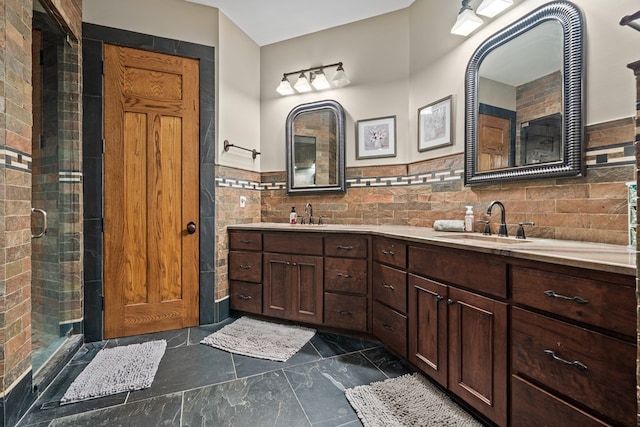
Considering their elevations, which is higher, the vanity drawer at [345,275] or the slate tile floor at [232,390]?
the vanity drawer at [345,275]

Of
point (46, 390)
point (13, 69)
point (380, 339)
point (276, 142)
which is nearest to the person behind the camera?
point (13, 69)

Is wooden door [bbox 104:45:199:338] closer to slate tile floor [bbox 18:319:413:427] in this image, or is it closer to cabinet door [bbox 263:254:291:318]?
slate tile floor [bbox 18:319:413:427]

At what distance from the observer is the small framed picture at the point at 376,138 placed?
2.70m

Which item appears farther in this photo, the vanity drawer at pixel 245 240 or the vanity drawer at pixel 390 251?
the vanity drawer at pixel 245 240

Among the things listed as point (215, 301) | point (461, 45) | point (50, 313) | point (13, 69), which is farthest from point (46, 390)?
point (461, 45)

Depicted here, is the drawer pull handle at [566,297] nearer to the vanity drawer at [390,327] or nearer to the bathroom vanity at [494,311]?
the bathroom vanity at [494,311]

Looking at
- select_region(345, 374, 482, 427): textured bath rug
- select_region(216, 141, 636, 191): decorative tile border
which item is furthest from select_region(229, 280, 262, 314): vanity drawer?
select_region(345, 374, 482, 427): textured bath rug

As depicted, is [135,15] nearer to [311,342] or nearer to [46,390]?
[46,390]

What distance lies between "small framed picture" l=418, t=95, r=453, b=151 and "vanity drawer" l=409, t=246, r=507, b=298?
3.58 ft

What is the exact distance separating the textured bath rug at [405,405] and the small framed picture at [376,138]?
190cm

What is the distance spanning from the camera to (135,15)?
2326 mm

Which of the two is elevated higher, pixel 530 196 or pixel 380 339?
pixel 530 196

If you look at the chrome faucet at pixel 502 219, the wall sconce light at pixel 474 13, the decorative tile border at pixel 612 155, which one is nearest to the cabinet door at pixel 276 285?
the chrome faucet at pixel 502 219

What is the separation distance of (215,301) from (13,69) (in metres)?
1.99
